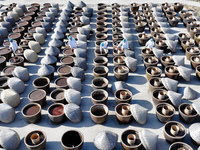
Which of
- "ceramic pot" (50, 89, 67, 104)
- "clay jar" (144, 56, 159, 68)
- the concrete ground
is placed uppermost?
"clay jar" (144, 56, 159, 68)

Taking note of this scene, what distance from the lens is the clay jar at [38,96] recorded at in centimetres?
1343

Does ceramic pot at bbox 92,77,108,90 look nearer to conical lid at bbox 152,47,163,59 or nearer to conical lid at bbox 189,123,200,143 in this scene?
conical lid at bbox 152,47,163,59

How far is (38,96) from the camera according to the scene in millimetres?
13875

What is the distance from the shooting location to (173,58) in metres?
16.2

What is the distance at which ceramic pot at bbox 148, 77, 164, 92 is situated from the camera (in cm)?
1406

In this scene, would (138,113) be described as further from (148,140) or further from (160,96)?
(160,96)

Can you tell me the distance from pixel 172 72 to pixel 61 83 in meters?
7.90

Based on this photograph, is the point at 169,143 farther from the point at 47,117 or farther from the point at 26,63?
the point at 26,63

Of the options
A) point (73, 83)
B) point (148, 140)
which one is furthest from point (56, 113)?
point (148, 140)

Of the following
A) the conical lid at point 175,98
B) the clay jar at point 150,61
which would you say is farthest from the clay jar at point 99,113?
the clay jar at point 150,61

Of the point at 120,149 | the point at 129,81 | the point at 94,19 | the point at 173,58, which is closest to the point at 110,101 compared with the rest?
the point at 129,81

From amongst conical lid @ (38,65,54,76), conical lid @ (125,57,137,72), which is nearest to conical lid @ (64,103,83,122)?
conical lid @ (38,65,54,76)

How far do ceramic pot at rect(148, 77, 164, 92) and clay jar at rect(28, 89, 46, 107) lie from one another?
6993 mm

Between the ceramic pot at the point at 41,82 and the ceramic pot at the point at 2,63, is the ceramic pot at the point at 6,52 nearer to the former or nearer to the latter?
the ceramic pot at the point at 2,63
